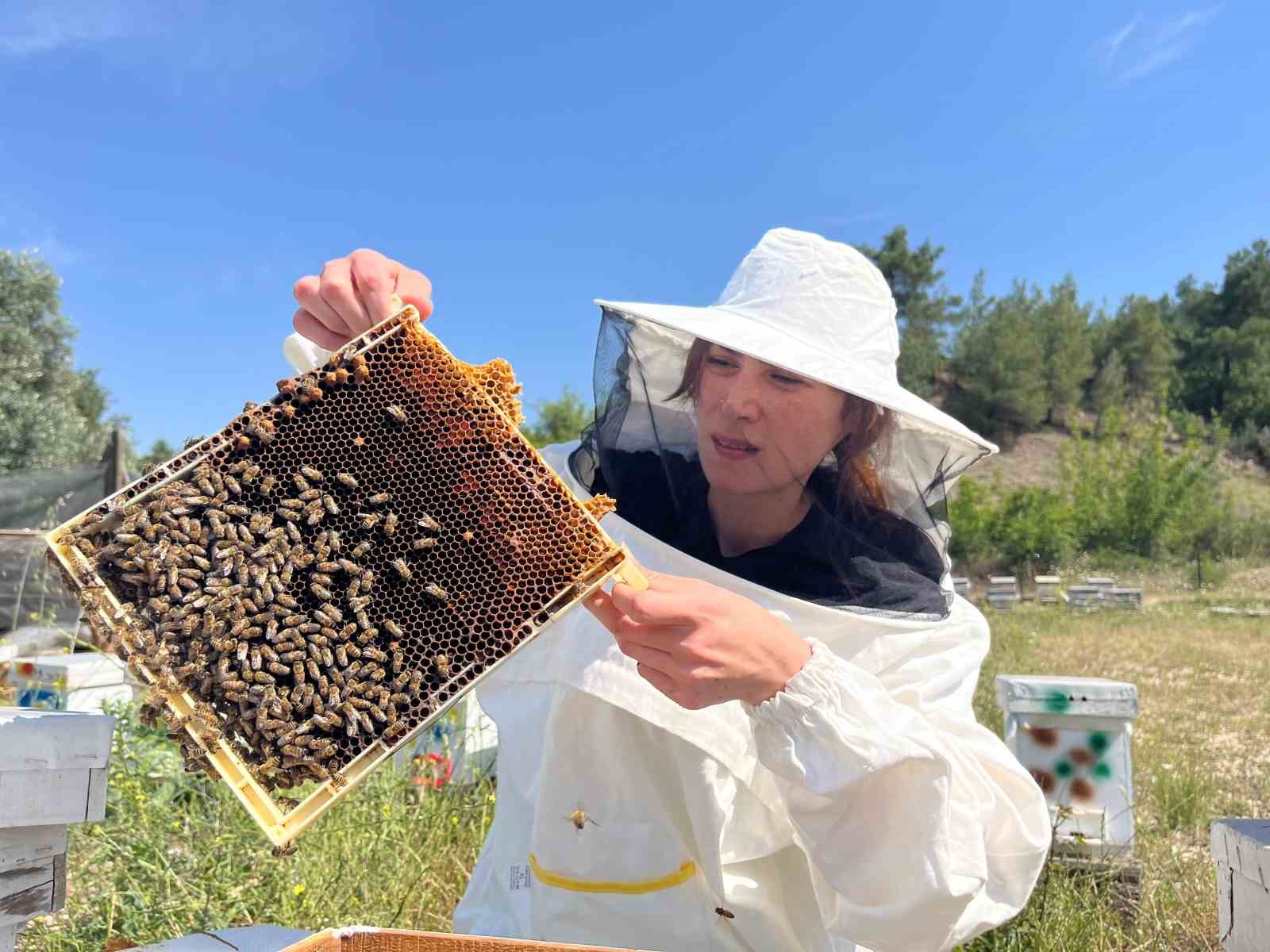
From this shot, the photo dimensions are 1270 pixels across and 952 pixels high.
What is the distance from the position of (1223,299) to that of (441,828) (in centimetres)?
5646

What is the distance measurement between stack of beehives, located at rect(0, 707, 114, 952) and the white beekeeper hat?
1.33m

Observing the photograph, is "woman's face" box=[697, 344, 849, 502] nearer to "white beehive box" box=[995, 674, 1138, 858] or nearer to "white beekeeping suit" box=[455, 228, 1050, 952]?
"white beekeeping suit" box=[455, 228, 1050, 952]

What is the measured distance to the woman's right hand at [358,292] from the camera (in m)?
1.72

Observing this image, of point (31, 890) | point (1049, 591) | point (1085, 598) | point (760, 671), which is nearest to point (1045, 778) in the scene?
point (760, 671)

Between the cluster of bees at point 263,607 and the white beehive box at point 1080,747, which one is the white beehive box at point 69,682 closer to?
the cluster of bees at point 263,607

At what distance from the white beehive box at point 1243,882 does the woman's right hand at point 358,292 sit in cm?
164

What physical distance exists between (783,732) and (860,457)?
855mm

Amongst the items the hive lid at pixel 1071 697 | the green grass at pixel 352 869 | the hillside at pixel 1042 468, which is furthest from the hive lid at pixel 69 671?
the hillside at pixel 1042 468

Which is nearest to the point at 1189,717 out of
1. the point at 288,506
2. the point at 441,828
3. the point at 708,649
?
the point at 441,828

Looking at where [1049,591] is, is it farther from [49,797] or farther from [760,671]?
[49,797]

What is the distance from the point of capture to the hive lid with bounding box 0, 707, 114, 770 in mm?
994

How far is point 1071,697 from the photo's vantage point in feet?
11.6

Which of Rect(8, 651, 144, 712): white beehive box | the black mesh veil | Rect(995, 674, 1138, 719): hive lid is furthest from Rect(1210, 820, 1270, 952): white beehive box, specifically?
Rect(8, 651, 144, 712): white beehive box

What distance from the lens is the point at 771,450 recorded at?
2.11 metres
